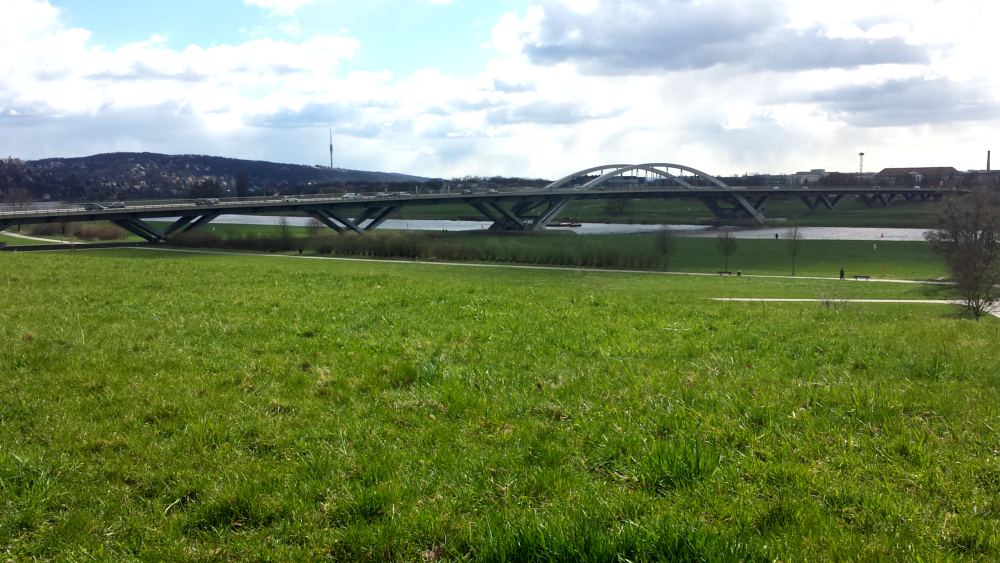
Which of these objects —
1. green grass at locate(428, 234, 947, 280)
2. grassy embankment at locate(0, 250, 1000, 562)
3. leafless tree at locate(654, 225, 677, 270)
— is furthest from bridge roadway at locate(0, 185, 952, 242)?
grassy embankment at locate(0, 250, 1000, 562)

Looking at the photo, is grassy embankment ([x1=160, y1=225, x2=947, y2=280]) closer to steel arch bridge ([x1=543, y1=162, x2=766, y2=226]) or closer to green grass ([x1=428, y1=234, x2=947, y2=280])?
green grass ([x1=428, y1=234, x2=947, y2=280])

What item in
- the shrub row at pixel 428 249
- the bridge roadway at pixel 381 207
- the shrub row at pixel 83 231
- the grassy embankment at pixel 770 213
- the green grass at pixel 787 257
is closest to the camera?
the green grass at pixel 787 257

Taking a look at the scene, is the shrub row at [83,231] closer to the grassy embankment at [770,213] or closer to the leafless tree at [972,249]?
the grassy embankment at [770,213]

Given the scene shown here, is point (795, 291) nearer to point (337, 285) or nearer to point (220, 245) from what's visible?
point (337, 285)

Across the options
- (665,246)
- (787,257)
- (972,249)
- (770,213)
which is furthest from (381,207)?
(770,213)

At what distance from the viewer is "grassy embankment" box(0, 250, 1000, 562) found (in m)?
3.26

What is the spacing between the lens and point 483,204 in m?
107

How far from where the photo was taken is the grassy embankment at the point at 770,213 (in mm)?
121188

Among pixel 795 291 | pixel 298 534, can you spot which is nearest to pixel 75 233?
pixel 795 291

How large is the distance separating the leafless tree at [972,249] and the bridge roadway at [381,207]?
211ft

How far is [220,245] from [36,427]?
6943 centimetres

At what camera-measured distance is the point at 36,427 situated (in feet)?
15.1

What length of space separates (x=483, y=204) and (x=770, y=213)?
71726 mm

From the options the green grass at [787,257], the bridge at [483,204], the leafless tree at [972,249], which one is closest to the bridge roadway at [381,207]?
the bridge at [483,204]
